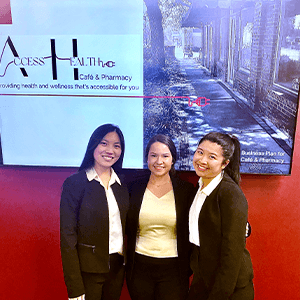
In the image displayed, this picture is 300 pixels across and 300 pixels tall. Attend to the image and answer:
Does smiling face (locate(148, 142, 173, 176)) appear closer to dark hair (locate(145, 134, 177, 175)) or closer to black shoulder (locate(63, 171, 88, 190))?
dark hair (locate(145, 134, 177, 175))

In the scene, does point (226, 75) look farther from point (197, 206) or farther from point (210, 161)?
point (197, 206)

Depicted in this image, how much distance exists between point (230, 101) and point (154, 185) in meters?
0.77

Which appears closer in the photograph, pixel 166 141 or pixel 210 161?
pixel 210 161

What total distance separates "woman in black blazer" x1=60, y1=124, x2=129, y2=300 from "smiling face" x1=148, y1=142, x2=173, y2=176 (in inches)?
8.5

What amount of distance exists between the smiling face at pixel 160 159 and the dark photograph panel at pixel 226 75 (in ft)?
0.69

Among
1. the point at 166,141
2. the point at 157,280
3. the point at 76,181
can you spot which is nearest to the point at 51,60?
the point at 76,181

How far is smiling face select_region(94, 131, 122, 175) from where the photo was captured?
170 centimetres

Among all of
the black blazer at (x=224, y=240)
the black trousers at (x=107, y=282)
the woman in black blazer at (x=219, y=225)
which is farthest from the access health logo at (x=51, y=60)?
the black trousers at (x=107, y=282)

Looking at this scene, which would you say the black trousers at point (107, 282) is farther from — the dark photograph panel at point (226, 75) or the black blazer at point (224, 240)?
the dark photograph panel at point (226, 75)

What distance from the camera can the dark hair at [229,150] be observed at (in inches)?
61.5

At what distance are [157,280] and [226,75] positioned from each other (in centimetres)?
143

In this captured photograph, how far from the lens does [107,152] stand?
67.1 inches

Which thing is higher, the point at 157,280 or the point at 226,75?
the point at 226,75

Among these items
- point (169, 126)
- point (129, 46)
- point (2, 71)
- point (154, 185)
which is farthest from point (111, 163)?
point (2, 71)
